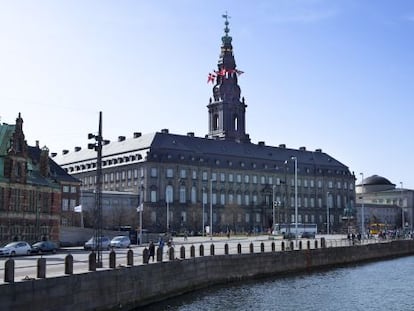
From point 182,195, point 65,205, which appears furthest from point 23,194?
point 182,195

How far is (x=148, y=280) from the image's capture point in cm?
4169

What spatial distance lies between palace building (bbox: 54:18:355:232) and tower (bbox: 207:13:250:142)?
0.87ft

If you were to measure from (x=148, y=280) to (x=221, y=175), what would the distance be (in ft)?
403

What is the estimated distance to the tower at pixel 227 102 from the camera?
179 meters

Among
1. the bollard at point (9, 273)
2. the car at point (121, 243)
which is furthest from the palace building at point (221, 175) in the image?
the bollard at point (9, 273)

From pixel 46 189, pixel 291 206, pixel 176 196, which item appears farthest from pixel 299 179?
pixel 46 189

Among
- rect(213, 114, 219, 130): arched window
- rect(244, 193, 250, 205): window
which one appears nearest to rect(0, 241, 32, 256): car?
rect(244, 193, 250, 205): window

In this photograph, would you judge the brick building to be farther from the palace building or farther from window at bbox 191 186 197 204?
window at bbox 191 186 197 204

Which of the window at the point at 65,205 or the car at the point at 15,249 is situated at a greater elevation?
the window at the point at 65,205

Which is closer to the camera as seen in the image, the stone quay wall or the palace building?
the stone quay wall

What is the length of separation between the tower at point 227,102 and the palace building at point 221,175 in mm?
264

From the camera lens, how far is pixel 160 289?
4350cm

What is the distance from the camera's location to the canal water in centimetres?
4225

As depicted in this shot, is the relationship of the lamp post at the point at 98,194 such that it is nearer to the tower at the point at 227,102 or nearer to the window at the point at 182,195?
the window at the point at 182,195
